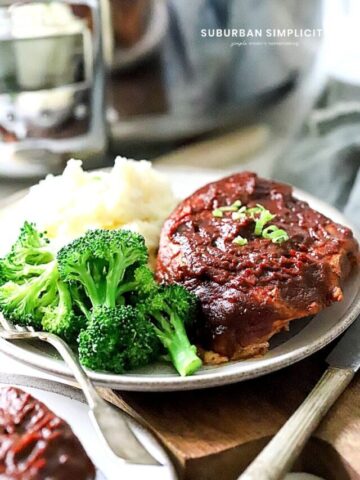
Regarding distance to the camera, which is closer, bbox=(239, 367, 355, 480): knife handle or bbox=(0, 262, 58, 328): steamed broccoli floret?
bbox=(239, 367, 355, 480): knife handle

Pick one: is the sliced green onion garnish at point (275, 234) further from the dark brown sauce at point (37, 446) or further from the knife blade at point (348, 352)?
the dark brown sauce at point (37, 446)

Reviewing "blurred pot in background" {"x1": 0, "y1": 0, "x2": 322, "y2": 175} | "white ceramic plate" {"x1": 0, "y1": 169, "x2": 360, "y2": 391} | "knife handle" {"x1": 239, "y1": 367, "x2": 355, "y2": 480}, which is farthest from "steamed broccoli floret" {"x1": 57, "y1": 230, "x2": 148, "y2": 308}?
"blurred pot in background" {"x1": 0, "y1": 0, "x2": 322, "y2": 175}

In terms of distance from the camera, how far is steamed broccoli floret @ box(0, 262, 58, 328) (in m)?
2.92

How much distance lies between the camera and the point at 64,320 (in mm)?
2828

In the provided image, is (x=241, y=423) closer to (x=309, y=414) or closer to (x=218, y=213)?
(x=309, y=414)

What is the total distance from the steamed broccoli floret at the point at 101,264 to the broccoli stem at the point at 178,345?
203 millimetres

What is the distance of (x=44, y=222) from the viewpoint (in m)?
3.34

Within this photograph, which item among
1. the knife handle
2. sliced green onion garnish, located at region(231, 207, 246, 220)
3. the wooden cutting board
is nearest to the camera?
the knife handle

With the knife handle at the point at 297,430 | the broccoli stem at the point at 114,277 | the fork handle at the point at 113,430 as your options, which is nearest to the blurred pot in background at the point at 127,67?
the broccoli stem at the point at 114,277

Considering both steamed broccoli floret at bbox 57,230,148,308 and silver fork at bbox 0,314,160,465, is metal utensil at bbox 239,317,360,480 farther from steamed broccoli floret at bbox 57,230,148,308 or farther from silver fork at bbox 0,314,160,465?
steamed broccoli floret at bbox 57,230,148,308

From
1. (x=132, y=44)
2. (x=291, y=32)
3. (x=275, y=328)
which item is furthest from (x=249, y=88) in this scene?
(x=275, y=328)

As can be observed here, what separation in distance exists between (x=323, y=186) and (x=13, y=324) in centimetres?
205

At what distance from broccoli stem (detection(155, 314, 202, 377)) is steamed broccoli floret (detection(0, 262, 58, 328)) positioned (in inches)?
17.0

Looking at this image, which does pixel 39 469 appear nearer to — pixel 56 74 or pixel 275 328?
pixel 275 328
